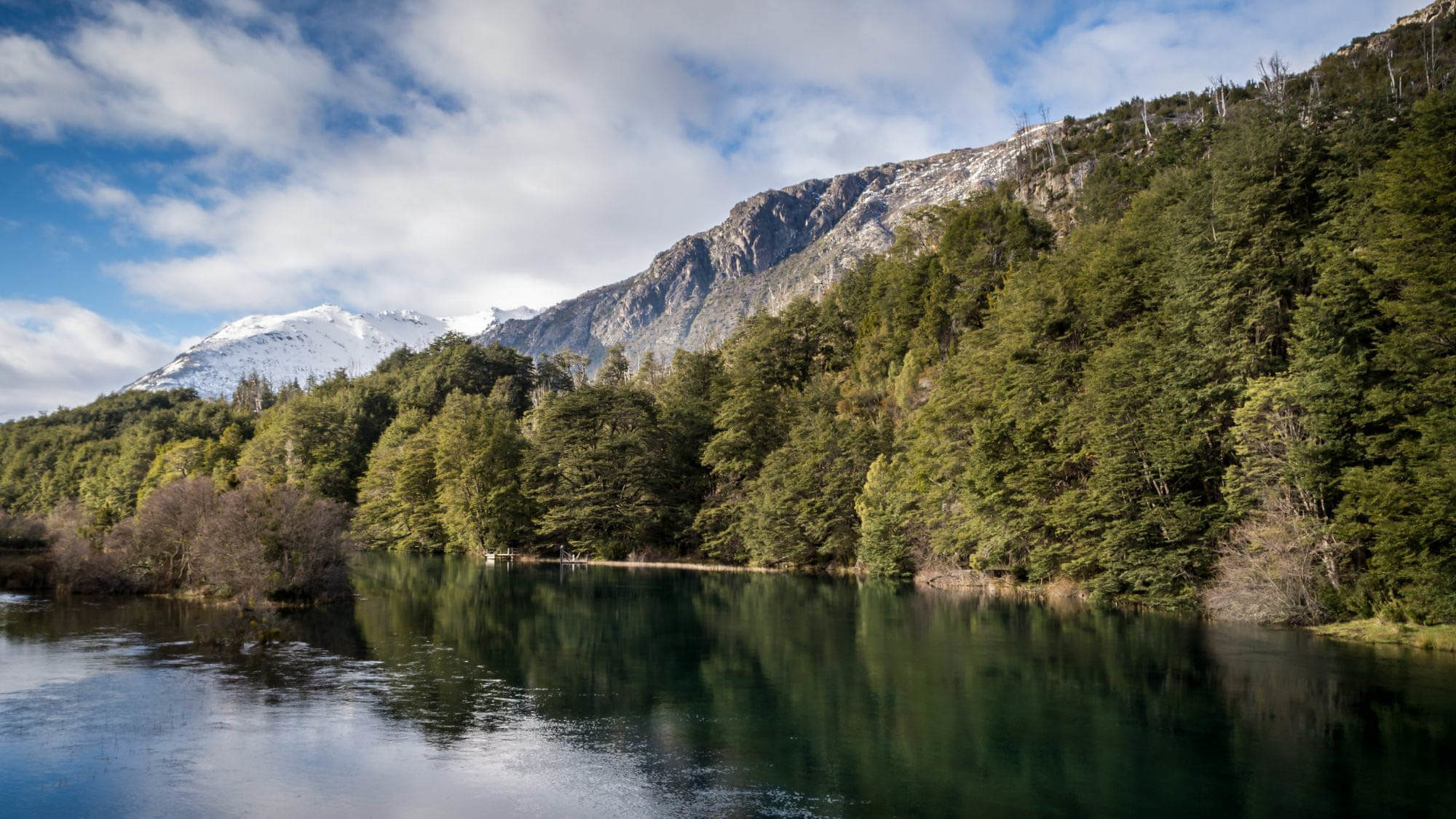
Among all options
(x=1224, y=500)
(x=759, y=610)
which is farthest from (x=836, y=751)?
(x=1224, y=500)

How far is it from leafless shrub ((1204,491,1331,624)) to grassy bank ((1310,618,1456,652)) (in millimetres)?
1430

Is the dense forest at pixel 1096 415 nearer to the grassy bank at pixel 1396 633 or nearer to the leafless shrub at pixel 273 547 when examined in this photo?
the grassy bank at pixel 1396 633

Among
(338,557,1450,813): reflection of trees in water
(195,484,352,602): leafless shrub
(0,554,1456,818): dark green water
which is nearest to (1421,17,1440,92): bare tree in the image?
(338,557,1450,813): reflection of trees in water

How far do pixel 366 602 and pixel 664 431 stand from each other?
127 feet

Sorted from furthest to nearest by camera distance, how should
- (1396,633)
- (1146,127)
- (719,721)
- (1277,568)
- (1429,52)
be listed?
→ (1146,127) < (1429,52) < (1277,568) < (1396,633) < (719,721)

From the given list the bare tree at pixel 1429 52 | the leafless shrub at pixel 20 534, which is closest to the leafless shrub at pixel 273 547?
the leafless shrub at pixel 20 534

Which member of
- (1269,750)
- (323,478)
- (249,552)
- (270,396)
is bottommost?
(1269,750)

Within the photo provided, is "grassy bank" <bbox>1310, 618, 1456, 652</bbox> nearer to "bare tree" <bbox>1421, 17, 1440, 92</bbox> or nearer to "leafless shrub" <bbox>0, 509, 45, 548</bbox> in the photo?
"bare tree" <bbox>1421, 17, 1440, 92</bbox>

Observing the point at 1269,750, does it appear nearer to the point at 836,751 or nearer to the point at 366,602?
the point at 836,751

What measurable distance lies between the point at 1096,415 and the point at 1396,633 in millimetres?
14820

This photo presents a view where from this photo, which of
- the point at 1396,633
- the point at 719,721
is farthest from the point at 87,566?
the point at 1396,633

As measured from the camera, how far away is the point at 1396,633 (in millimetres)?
26078

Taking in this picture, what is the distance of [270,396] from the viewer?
17375 cm

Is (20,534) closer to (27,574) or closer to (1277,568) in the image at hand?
(27,574)
